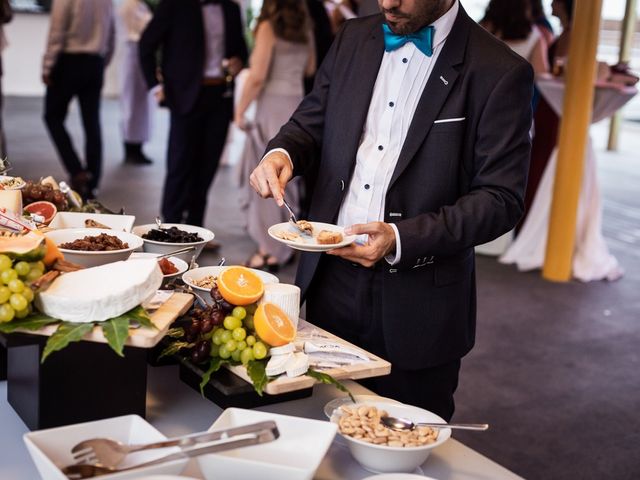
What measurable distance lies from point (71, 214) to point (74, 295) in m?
0.83

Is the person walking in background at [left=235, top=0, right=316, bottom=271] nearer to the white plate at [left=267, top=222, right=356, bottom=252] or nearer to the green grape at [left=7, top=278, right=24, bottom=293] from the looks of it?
the white plate at [left=267, top=222, right=356, bottom=252]

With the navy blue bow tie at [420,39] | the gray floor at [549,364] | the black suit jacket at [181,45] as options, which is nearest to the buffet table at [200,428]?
the navy blue bow tie at [420,39]

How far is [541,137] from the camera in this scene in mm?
6457

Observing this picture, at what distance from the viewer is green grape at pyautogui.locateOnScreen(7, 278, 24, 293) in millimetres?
1510

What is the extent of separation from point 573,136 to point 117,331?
4.76 metres

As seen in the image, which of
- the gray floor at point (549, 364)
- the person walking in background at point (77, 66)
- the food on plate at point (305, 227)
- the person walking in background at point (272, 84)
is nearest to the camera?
the food on plate at point (305, 227)

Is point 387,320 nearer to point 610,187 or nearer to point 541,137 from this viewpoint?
point 541,137

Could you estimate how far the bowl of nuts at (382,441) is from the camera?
1521mm

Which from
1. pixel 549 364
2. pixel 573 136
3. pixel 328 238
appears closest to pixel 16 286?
pixel 328 238

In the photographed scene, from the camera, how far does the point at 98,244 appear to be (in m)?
1.94

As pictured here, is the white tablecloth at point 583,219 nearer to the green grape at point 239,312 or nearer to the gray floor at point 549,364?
the gray floor at point 549,364

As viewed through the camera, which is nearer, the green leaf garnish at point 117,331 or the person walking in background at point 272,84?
the green leaf garnish at point 117,331

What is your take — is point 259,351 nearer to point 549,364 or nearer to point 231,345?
point 231,345

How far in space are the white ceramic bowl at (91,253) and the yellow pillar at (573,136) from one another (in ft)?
14.0
